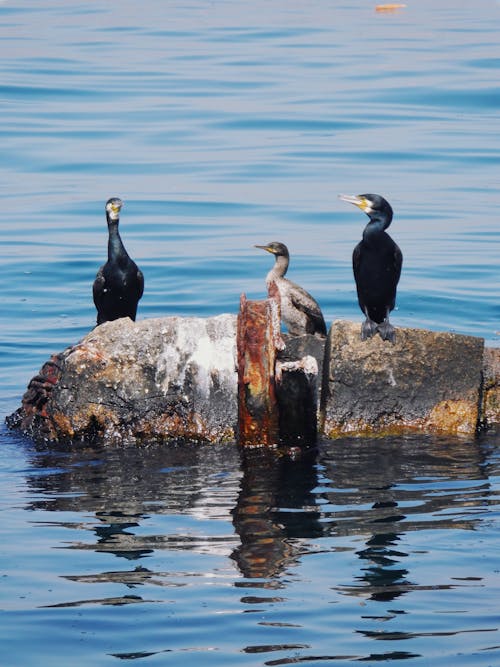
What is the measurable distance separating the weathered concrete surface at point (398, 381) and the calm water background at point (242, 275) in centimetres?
18

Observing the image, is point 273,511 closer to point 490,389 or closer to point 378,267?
point 490,389

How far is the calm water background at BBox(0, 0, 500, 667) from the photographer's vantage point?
6.89 metres

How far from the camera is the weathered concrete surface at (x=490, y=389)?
10.0 metres

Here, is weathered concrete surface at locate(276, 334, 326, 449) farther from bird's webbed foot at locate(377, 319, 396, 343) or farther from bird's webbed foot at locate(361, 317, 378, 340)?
bird's webbed foot at locate(377, 319, 396, 343)

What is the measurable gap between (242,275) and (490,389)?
695 cm

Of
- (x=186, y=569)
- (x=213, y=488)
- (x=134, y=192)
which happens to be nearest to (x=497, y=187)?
(x=134, y=192)

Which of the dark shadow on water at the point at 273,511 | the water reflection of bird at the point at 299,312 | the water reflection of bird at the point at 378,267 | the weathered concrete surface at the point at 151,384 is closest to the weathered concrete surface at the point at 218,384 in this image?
the weathered concrete surface at the point at 151,384

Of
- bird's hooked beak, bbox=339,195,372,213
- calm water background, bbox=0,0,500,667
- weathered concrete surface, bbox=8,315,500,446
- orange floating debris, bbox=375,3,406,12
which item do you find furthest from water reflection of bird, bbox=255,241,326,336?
orange floating debris, bbox=375,3,406,12

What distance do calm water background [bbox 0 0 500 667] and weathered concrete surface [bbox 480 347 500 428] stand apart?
14.8 inches

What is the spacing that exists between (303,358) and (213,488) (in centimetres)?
109

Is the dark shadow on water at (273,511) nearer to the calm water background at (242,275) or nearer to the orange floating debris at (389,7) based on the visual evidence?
the calm water background at (242,275)

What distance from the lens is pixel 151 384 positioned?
956 centimetres

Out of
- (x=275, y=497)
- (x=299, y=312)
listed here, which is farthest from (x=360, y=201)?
(x=275, y=497)

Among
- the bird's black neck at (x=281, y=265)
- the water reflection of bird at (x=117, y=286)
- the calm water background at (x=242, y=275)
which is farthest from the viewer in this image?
the bird's black neck at (x=281, y=265)
